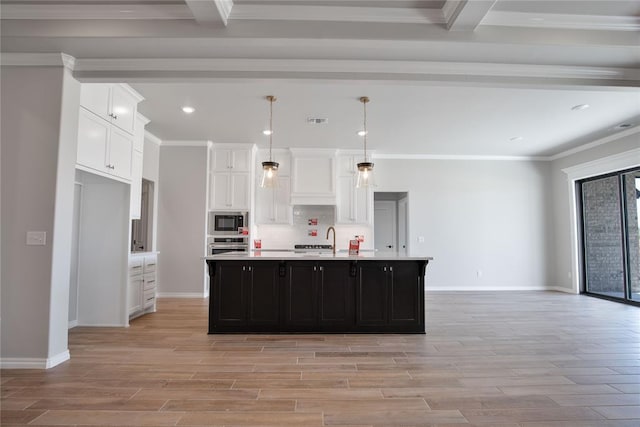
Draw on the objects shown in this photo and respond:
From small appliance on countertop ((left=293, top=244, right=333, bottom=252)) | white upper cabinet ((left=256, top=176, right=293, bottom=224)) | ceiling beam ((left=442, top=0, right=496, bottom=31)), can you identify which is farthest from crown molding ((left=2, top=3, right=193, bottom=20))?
small appliance on countertop ((left=293, top=244, right=333, bottom=252))

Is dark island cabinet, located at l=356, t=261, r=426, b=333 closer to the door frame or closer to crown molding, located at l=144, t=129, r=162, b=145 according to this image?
crown molding, located at l=144, t=129, r=162, b=145

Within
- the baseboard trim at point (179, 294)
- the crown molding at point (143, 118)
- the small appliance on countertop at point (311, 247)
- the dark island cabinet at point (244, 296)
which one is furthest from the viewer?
the small appliance on countertop at point (311, 247)

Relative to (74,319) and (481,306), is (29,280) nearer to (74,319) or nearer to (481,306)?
(74,319)

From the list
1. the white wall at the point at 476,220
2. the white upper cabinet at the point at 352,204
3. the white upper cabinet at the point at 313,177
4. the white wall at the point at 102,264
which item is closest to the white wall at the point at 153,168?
the white wall at the point at 102,264

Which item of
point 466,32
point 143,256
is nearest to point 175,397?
point 143,256

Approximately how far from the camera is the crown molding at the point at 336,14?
2.68 meters

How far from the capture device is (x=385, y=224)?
8359 millimetres

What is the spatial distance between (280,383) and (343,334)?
143 centimetres

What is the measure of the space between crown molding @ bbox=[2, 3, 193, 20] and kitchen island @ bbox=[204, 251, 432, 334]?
7.87 ft

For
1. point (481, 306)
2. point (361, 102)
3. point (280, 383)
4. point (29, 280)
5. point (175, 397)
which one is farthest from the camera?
point (481, 306)

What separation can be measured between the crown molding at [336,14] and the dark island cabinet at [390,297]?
2.43 meters

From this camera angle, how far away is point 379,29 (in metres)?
2.76

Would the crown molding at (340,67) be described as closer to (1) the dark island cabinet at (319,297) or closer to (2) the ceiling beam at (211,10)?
(2) the ceiling beam at (211,10)

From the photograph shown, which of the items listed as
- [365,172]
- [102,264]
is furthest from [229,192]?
[365,172]
